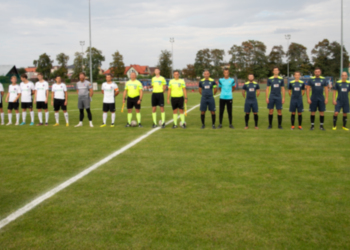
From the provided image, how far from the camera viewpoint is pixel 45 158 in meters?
6.80

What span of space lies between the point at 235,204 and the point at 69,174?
302 centimetres

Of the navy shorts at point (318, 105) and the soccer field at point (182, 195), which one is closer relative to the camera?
the soccer field at point (182, 195)

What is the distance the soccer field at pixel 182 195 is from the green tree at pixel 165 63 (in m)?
75.2

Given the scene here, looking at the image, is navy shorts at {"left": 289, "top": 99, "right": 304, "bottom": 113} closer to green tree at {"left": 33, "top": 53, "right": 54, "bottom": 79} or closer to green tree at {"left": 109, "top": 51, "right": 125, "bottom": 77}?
green tree at {"left": 109, "top": 51, "right": 125, "bottom": 77}

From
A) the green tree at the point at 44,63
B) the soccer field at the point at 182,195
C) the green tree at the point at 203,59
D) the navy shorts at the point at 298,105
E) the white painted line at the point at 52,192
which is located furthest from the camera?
the green tree at the point at 44,63

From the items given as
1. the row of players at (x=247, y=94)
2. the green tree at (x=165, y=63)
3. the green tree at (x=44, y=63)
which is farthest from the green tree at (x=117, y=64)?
the row of players at (x=247, y=94)

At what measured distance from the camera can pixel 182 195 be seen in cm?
447

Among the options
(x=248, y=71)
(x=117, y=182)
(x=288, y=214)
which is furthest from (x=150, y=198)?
(x=248, y=71)

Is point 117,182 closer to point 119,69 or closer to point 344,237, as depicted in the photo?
point 344,237

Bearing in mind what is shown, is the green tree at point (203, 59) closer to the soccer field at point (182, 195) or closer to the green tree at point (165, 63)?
the green tree at point (165, 63)

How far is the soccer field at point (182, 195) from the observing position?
327 centimetres

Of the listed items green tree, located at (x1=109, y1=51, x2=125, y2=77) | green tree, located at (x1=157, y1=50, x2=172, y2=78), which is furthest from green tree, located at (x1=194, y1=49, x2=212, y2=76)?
green tree, located at (x1=109, y1=51, x2=125, y2=77)

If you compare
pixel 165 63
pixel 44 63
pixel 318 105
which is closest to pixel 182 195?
pixel 318 105

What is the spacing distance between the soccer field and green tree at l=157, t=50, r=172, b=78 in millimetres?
75242
